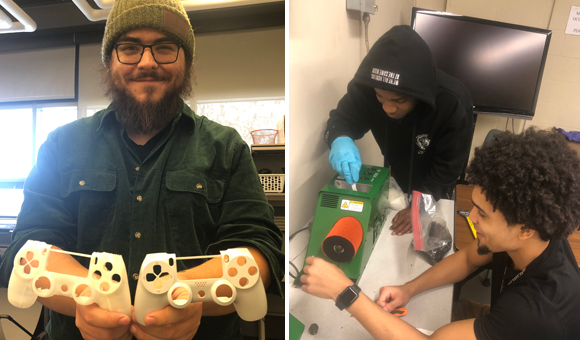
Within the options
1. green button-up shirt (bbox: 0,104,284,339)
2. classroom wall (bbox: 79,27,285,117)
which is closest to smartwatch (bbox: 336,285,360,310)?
green button-up shirt (bbox: 0,104,284,339)

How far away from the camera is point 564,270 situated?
0.35 metres

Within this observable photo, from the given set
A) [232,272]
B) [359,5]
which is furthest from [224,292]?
[359,5]

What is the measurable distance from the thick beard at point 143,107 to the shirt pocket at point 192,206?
0.09m

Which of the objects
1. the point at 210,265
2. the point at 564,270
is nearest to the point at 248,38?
the point at 210,265

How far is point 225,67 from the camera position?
80 cm

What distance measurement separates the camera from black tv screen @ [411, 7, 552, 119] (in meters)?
0.48

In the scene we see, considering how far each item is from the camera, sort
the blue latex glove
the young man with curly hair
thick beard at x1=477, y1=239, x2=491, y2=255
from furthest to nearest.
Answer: the blue latex glove → thick beard at x1=477, y1=239, x2=491, y2=255 → the young man with curly hair

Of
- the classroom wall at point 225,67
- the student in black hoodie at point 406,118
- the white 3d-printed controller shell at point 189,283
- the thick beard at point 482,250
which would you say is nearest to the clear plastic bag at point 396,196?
the student in black hoodie at point 406,118

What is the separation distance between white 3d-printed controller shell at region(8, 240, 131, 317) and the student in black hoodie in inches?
15.1

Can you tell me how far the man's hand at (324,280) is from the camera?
0.45 m

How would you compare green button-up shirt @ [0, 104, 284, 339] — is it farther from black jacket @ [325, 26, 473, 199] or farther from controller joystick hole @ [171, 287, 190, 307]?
black jacket @ [325, 26, 473, 199]

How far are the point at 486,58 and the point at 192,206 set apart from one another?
0.58 meters

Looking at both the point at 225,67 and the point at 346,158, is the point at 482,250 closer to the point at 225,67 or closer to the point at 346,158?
the point at 346,158

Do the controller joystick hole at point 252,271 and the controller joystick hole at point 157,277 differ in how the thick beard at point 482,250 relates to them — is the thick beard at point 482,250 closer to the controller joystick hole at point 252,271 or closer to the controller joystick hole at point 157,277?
the controller joystick hole at point 252,271
